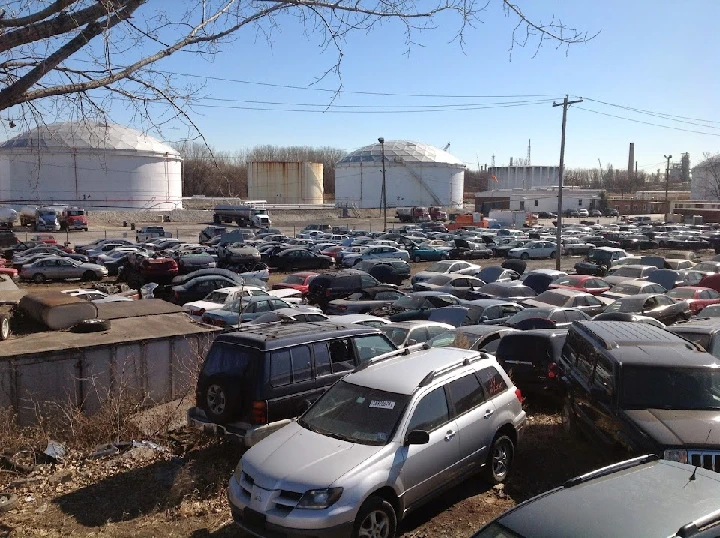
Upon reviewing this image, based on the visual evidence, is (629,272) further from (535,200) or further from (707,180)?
(707,180)

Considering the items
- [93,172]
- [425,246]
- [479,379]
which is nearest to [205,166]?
[479,379]

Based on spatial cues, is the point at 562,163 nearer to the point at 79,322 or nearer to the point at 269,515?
the point at 79,322

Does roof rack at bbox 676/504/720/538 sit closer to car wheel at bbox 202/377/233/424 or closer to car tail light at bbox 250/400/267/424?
car tail light at bbox 250/400/267/424

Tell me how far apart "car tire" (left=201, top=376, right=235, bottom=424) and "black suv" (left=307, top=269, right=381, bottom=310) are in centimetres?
1448

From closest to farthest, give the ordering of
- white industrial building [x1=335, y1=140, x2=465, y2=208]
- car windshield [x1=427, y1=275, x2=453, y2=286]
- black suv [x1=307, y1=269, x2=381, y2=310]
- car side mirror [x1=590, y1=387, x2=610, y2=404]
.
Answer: car side mirror [x1=590, y1=387, x2=610, y2=404] < black suv [x1=307, y1=269, x2=381, y2=310] < car windshield [x1=427, y1=275, x2=453, y2=286] < white industrial building [x1=335, y1=140, x2=465, y2=208]

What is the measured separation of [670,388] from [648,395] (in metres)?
Answer: 0.26

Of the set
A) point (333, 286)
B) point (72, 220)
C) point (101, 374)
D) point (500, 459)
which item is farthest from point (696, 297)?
point (72, 220)

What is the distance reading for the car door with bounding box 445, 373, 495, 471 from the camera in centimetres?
645

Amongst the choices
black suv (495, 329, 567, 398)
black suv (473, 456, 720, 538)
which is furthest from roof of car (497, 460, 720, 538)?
black suv (495, 329, 567, 398)

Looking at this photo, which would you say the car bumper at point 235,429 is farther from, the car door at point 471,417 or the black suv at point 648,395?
the black suv at point 648,395

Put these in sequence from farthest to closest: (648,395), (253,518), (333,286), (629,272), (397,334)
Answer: (629,272), (333,286), (397,334), (648,395), (253,518)

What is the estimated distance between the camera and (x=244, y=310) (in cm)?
1748

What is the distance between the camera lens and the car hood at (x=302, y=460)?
529 cm

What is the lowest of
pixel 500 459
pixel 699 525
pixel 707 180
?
pixel 500 459
